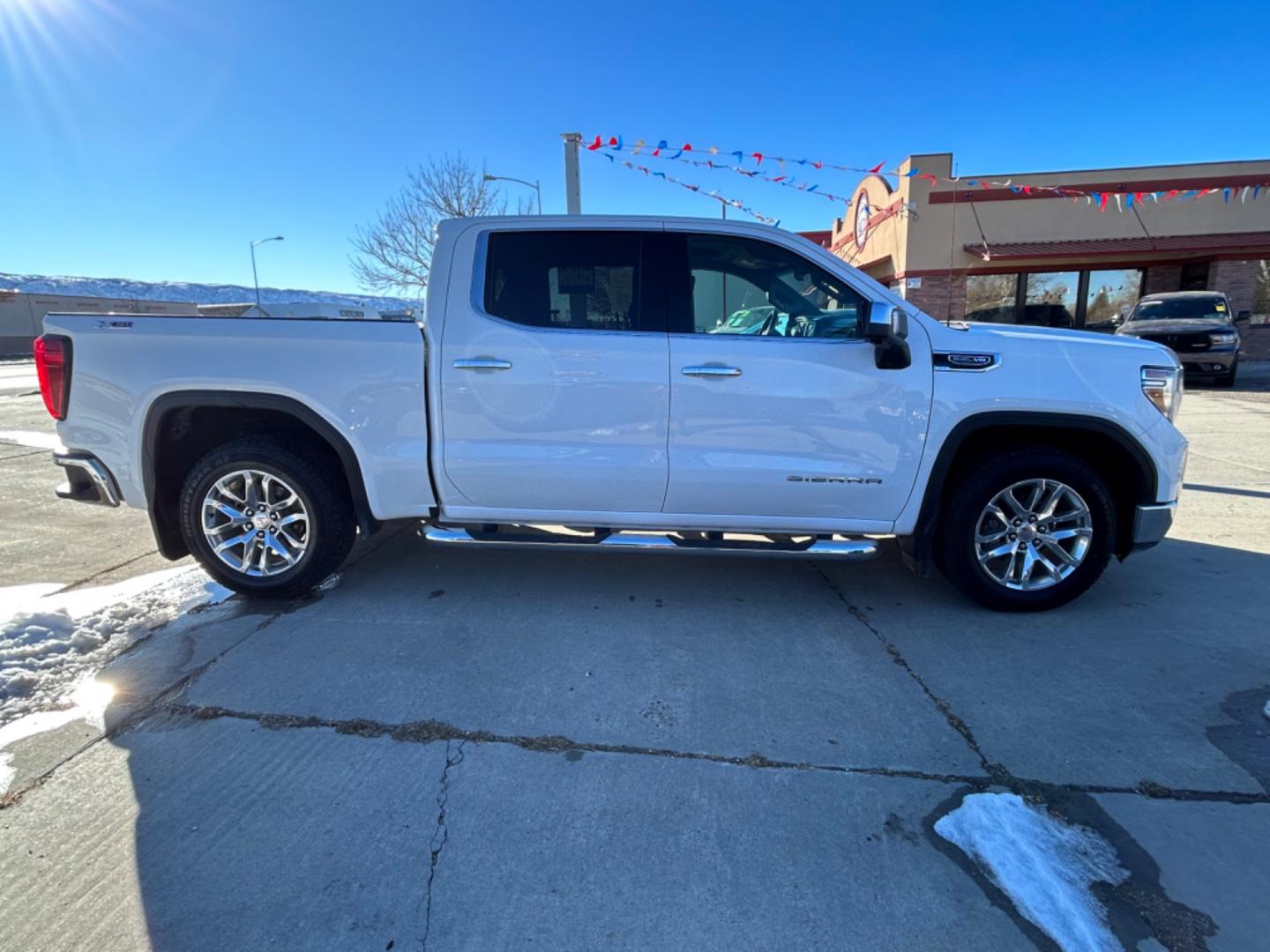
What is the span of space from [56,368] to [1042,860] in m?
4.81

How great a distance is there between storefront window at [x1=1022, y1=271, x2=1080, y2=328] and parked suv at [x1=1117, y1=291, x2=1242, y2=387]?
219 inches

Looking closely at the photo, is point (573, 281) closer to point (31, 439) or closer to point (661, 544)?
point (661, 544)

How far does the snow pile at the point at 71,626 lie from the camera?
293 centimetres

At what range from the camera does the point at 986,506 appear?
3.54 meters

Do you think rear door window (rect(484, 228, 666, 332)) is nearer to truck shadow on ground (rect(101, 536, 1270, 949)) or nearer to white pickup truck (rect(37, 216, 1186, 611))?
white pickup truck (rect(37, 216, 1186, 611))

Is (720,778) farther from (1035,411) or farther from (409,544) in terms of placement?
(409,544)

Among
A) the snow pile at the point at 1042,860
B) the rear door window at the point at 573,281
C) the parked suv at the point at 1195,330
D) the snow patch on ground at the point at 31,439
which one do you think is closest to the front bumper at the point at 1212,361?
the parked suv at the point at 1195,330

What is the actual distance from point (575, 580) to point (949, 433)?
2.24 m

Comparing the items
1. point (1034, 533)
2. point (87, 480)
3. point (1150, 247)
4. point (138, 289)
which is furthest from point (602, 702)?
point (138, 289)

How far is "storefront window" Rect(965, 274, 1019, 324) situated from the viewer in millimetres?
20469

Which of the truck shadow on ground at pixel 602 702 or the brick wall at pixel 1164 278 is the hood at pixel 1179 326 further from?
the truck shadow on ground at pixel 602 702

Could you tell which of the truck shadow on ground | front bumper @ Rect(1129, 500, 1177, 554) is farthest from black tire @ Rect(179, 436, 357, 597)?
front bumper @ Rect(1129, 500, 1177, 554)

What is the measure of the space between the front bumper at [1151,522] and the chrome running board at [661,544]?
1315 millimetres

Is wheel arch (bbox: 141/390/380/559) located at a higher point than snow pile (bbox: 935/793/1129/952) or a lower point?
higher
